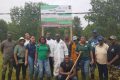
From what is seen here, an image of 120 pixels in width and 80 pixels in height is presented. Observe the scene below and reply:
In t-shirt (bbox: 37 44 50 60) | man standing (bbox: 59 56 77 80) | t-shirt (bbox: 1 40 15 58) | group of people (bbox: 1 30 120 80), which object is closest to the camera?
man standing (bbox: 59 56 77 80)

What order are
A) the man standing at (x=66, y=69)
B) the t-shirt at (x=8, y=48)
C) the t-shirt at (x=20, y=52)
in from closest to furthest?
1. the man standing at (x=66, y=69)
2. the t-shirt at (x=20, y=52)
3. the t-shirt at (x=8, y=48)

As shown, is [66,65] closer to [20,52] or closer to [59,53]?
[59,53]

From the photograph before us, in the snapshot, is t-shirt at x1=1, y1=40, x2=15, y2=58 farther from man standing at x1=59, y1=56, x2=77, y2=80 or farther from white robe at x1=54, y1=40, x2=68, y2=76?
man standing at x1=59, y1=56, x2=77, y2=80

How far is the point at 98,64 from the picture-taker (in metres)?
14.4

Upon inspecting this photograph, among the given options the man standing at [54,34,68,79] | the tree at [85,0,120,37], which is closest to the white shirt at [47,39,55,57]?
the man standing at [54,34,68,79]

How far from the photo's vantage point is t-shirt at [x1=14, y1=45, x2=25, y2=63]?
47.9ft

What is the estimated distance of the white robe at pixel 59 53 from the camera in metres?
14.3

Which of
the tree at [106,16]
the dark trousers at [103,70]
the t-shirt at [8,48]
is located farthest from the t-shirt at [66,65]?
the tree at [106,16]

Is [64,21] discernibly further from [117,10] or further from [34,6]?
[34,6]

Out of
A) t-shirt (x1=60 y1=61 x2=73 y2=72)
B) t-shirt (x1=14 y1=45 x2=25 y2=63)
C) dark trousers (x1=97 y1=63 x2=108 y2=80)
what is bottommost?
dark trousers (x1=97 y1=63 x2=108 y2=80)

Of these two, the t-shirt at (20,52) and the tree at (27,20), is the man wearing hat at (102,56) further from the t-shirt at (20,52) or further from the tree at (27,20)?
the tree at (27,20)

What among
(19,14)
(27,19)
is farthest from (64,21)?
(19,14)

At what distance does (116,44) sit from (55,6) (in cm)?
717

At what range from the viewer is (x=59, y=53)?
567 inches
